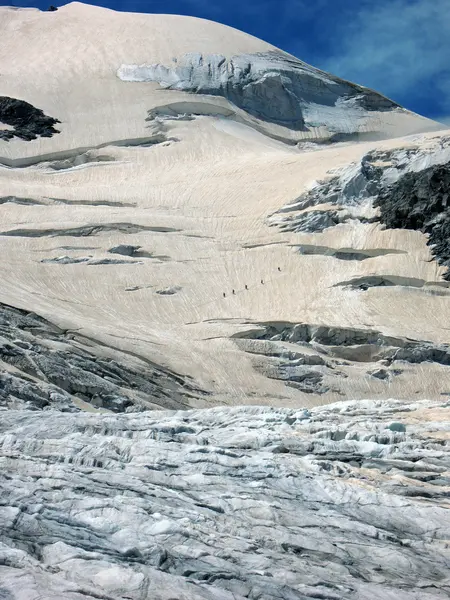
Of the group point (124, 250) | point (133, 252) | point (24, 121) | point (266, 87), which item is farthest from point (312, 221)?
point (266, 87)

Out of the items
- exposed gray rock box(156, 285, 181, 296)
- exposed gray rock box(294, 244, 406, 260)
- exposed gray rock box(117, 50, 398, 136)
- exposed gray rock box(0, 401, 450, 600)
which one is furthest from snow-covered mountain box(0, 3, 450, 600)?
exposed gray rock box(156, 285, 181, 296)

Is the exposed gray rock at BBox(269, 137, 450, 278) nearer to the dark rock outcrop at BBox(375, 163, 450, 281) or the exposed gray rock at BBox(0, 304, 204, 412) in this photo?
the dark rock outcrop at BBox(375, 163, 450, 281)

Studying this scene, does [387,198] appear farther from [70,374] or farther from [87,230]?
[70,374]

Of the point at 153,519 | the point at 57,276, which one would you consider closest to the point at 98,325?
the point at 57,276

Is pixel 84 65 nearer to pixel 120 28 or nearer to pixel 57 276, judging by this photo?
pixel 120 28

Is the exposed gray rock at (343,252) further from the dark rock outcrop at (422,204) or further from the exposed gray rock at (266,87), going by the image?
the exposed gray rock at (266,87)

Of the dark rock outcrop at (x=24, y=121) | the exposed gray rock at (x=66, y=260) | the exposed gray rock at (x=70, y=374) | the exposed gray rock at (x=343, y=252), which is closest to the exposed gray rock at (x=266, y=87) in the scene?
the dark rock outcrop at (x=24, y=121)
